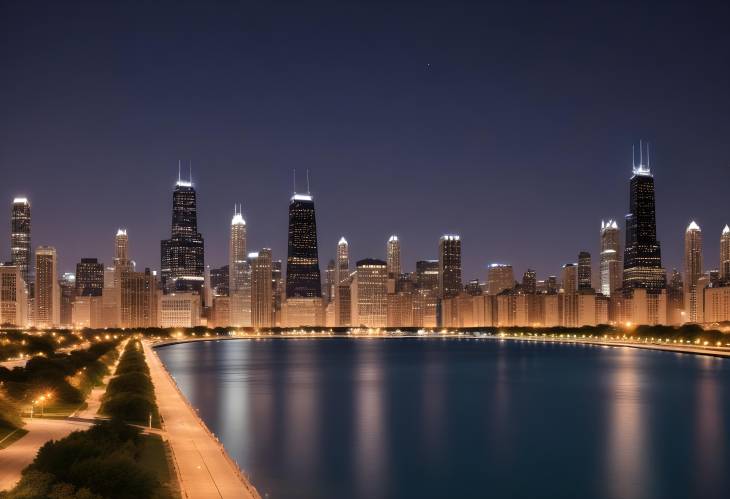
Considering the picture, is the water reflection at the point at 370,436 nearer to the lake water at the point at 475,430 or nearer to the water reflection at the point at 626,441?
the lake water at the point at 475,430

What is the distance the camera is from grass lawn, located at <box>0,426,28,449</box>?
36844 millimetres

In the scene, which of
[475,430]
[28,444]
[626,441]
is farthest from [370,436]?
[28,444]

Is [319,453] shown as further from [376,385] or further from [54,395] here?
[376,385]

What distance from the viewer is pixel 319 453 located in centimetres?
4603

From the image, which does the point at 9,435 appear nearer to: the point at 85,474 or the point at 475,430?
the point at 85,474

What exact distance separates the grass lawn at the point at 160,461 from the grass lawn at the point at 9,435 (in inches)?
230

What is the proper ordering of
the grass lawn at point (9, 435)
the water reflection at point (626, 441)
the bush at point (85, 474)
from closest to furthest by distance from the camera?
the bush at point (85, 474) → the grass lawn at point (9, 435) → the water reflection at point (626, 441)

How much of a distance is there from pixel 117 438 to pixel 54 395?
22067 mm

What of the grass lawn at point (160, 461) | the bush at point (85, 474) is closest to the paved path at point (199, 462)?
the grass lawn at point (160, 461)

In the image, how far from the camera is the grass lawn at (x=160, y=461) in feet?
91.2

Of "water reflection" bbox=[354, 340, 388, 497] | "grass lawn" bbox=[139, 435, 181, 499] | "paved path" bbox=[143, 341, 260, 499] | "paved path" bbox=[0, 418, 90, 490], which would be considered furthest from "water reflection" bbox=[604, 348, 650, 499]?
"paved path" bbox=[0, 418, 90, 490]

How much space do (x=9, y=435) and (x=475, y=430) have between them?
29.4 metres

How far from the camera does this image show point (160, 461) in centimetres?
3269

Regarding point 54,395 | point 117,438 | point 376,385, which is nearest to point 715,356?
point 376,385
